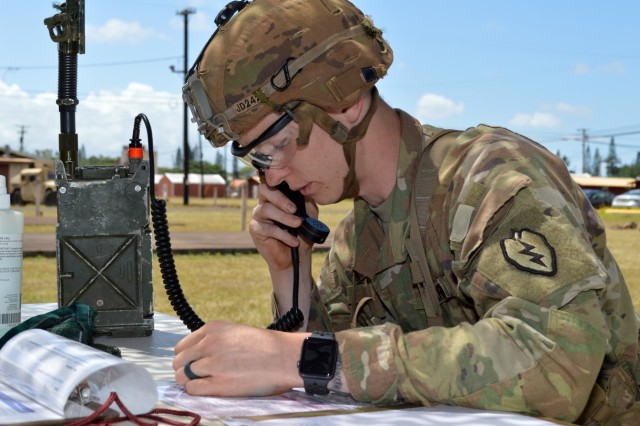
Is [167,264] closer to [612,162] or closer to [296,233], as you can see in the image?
[296,233]

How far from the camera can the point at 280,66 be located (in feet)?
6.79

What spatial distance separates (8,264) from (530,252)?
1217 millimetres

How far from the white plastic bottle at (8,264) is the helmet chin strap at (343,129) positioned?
0.72m

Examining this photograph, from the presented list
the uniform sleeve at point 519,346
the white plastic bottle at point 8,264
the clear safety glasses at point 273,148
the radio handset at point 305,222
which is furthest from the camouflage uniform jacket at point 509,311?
the white plastic bottle at point 8,264

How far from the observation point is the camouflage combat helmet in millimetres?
2064

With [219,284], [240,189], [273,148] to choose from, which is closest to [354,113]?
[273,148]

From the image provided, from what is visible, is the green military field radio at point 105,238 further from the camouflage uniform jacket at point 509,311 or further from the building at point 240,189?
the building at point 240,189

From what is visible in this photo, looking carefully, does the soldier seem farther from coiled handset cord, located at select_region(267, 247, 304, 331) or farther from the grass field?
the grass field

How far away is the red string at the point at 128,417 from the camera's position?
4.83 ft

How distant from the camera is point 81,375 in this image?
1.50 m

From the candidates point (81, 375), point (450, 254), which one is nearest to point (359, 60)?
point (450, 254)

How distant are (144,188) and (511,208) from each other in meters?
1.13

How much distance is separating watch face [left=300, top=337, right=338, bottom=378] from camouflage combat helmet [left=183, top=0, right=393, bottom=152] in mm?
612

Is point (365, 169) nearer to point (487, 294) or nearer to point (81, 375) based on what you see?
point (487, 294)
